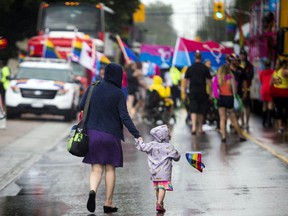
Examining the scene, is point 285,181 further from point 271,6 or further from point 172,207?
point 271,6

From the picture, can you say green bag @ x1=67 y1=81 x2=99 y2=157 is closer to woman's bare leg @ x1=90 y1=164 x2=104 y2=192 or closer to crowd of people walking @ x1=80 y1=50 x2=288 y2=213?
crowd of people walking @ x1=80 y1=50 x2=288 y2=213

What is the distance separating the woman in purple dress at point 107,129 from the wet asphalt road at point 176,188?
0.40 meters

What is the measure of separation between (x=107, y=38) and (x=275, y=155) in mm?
23224

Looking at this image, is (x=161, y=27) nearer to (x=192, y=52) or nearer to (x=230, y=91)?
(x=192, y=52)

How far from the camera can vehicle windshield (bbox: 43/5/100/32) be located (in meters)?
38.2

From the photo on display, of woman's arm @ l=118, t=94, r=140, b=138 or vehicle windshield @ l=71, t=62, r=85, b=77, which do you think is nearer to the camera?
woman's arm @ l=118, t=94, r=140, b=138

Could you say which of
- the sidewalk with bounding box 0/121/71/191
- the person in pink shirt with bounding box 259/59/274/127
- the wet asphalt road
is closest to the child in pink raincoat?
the wet asphalt road

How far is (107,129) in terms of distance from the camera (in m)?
10.7

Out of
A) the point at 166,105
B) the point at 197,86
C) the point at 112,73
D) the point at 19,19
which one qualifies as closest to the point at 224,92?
the point at 197,86

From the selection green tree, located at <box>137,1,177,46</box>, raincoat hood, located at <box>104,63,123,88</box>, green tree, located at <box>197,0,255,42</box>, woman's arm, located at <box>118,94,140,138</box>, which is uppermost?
raincoat hood, located at <box>104,63,123,88</box>

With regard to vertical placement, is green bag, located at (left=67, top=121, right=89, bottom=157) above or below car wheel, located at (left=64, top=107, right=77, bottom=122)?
above

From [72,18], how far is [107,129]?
28.1 m

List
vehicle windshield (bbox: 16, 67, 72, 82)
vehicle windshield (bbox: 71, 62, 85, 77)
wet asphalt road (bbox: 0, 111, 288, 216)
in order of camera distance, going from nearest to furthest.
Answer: wet asphalt road (bbox: 0, 111, 288, 216) → vehicle windshield (bbox: 16, 67, 72, 82) → vehicle windshield (bbox: 71, 62, 85, 77)

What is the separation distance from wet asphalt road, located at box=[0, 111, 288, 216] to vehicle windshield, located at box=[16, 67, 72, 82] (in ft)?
36.4
